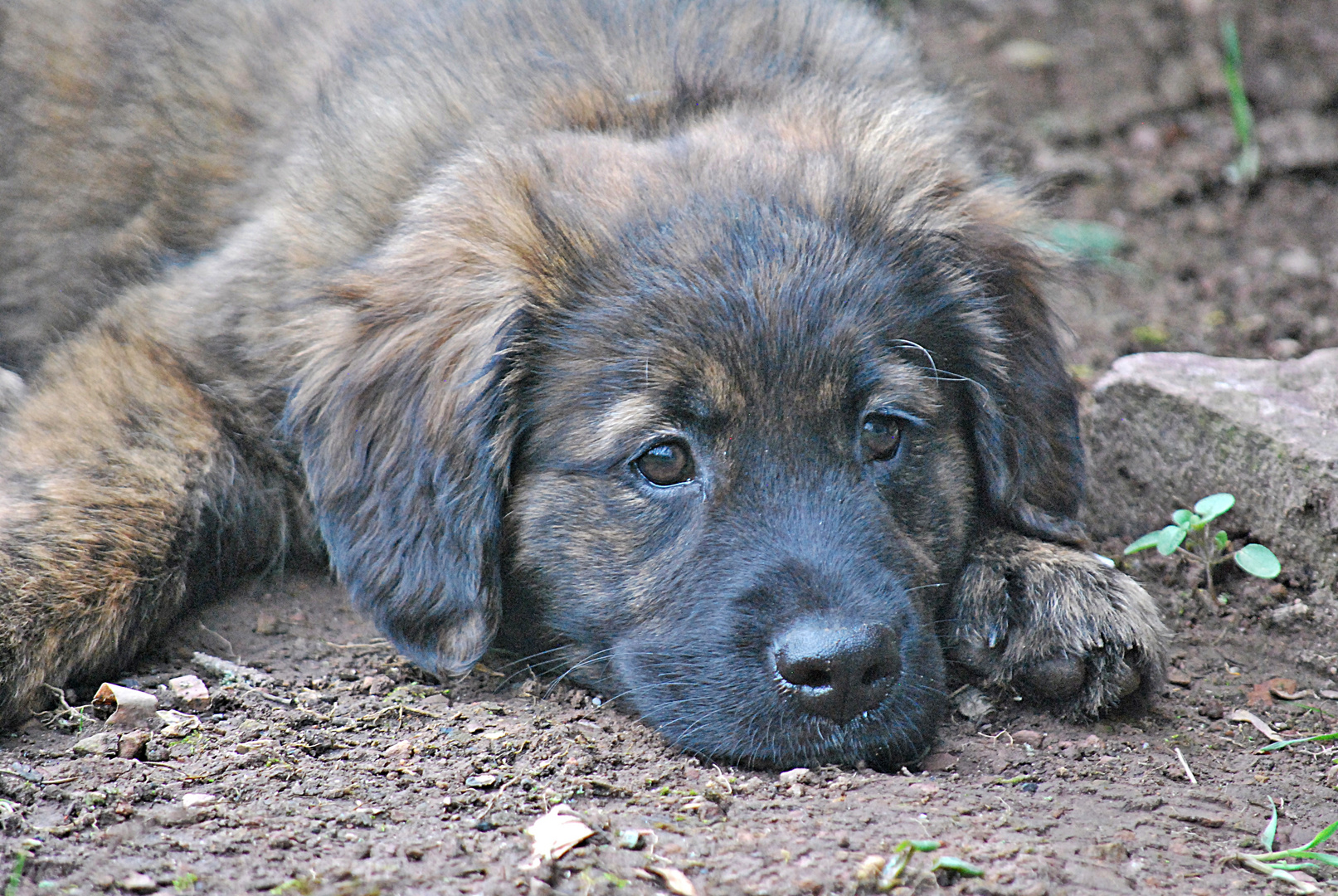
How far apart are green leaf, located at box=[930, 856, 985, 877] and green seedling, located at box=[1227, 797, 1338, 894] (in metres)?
0.50

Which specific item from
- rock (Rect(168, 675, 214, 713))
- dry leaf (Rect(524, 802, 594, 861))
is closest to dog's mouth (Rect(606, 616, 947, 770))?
dry leaf (Rect(524, 802, 594, 861))

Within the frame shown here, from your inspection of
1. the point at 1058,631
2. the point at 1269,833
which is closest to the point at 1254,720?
the point at 1058,631

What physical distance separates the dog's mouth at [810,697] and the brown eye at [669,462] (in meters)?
0.36

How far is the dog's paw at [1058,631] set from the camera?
9.94 ft

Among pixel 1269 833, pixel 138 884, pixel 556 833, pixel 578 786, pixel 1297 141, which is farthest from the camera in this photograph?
pixel 1297 141

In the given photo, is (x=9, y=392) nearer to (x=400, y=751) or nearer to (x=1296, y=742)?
(x=400, y=751)

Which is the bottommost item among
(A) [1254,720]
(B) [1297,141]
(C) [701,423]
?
(A) [1254,720]

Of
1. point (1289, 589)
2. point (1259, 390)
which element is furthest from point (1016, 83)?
point (1289, 589)

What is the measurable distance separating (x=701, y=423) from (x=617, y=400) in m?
0.19

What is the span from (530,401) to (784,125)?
96 cm

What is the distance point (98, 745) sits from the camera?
9.15 ft

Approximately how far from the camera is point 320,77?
155 inches

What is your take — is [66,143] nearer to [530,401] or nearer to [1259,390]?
[530,401]

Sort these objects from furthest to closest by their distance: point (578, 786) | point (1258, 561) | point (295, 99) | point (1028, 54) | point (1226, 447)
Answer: point (1028, 54), point (295, 99), point (1226, 447), point (1258, 561), point (578, 786)
